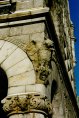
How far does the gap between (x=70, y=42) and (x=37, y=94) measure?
13047mm

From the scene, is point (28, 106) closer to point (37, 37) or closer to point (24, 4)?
point (37, 37)

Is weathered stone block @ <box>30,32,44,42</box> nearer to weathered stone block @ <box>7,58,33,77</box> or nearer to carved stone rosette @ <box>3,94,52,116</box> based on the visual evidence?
weathered stone block @ <box>7,58,33,77</box>

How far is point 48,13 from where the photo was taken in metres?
9.44

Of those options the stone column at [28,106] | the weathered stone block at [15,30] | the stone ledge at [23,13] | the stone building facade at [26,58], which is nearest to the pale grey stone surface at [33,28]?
the stone building facade at [26,58]

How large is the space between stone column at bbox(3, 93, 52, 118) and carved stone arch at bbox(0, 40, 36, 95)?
30cm

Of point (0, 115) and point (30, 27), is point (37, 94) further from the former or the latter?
point (0, 115)

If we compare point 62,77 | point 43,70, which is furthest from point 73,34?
point 43,70

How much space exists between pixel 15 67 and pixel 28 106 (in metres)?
1.23

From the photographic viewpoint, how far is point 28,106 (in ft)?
26.7

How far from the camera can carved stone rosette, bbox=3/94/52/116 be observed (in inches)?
319

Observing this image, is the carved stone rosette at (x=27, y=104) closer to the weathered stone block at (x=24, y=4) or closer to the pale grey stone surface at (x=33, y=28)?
the pale grey stone surface at (x=33, y=28)

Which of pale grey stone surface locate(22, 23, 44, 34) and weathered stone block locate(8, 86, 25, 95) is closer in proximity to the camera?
weathered stone block locate(8, 86, 25, 95)

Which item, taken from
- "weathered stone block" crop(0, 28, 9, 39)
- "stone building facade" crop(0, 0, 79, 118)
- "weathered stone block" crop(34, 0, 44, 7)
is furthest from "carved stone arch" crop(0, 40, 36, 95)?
"weathered stone block" crop(34, 0, 44, 7)

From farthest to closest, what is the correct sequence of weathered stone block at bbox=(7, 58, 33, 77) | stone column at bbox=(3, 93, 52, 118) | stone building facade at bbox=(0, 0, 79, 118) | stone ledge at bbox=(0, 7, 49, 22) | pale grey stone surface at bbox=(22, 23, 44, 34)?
stone ledge at bbox=(0, 7, 49, 22), pale grey stone surface at bbox=(22, 23, 44, 34), weathered stone block at bbox=(7, 58, 33, 77), stone building facade at bbox=(0, 0, 79, 118), stone column at bbox=(3, 93, 52, 118)
